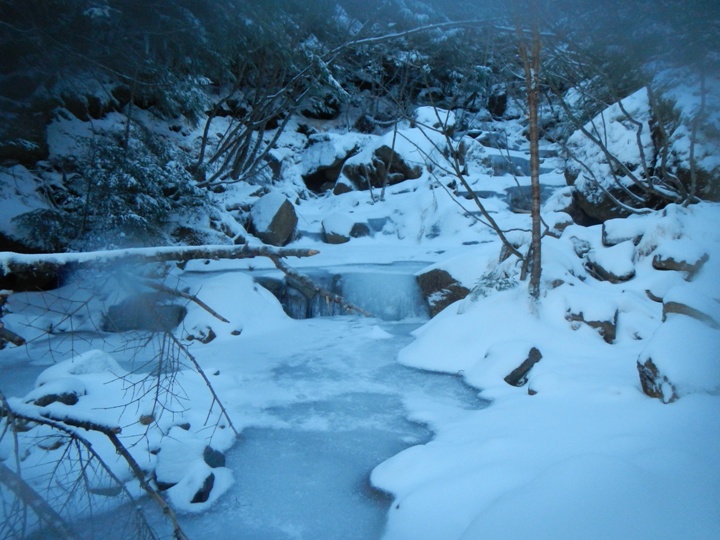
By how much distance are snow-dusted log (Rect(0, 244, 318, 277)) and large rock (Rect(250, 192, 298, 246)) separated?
462 inches

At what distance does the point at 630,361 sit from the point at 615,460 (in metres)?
2.55

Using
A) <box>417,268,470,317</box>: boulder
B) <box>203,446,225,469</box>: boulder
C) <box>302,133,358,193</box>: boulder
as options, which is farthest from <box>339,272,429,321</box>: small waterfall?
<box>302,133,358,193</box>: boulder

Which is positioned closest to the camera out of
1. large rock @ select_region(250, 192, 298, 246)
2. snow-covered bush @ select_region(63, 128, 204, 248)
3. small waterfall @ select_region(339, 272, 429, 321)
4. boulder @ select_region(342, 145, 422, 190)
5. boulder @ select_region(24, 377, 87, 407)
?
boulder @ select_region(24, 377, 87, 407)

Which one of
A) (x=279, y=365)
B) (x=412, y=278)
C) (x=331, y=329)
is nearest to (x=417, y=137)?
(x=412, y=278)

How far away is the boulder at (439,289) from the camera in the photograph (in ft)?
24.3

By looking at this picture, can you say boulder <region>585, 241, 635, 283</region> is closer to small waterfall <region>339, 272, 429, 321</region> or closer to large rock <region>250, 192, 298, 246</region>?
small waterfall <region>339, 272, 429, 321</region>

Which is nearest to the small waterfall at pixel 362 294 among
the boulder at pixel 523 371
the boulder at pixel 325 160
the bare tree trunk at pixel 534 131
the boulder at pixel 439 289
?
the boulder at pixel 439 289

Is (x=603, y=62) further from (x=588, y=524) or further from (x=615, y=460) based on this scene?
(x=588, y=524)

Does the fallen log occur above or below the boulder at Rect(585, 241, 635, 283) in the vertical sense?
above

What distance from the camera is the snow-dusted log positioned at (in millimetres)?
1560

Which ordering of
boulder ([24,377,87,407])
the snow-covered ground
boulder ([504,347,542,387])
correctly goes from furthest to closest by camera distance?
boulder ([504,347,542,387]) < boulder ([24,377,87,407]) < the snow-covered ground

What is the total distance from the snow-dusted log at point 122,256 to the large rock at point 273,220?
11.7 m

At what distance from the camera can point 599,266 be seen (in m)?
6.12

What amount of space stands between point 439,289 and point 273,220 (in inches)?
297
